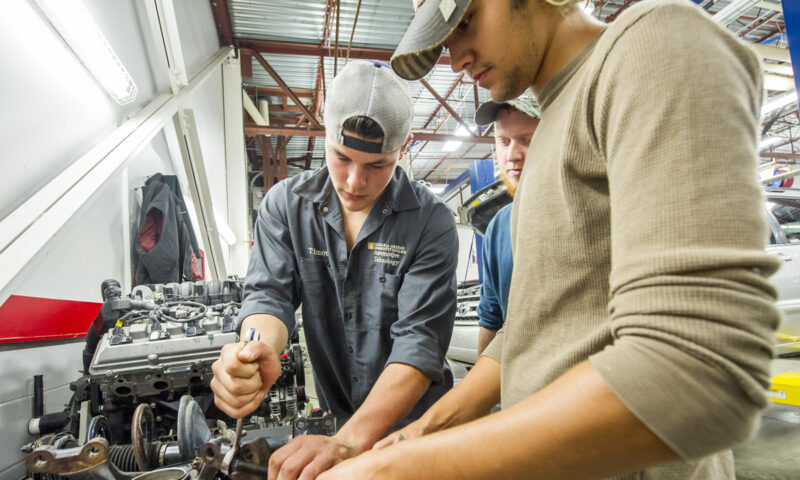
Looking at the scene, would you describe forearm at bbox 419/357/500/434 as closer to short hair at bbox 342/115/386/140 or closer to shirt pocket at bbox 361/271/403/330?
shirt pocket at bbox 361/271/403/330

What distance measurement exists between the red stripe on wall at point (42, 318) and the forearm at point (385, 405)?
1493mm

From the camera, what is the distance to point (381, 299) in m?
1.46

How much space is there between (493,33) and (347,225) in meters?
1.00

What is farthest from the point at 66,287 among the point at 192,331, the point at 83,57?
the point at 83,57

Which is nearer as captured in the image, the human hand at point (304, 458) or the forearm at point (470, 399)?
the human hand at point (304, 458)

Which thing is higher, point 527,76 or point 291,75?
point 291,75

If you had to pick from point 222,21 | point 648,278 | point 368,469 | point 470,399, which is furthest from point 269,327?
point 222,21

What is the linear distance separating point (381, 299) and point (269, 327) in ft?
1.38

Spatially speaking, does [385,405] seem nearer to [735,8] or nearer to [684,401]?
[684,401]

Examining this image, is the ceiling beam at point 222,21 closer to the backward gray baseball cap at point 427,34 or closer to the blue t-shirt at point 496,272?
the blue t-shirt at point 496,272

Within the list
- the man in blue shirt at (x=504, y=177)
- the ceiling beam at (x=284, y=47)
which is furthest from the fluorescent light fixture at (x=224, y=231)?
the man in blue shirt at (x=504, y=177)

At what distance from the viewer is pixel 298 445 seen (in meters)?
0.87

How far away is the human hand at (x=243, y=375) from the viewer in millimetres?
900

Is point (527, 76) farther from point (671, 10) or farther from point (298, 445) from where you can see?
point (298, 445)
